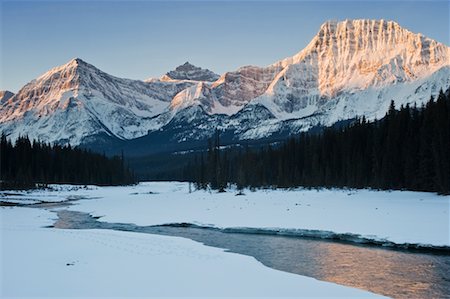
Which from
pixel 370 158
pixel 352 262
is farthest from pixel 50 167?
pixel 352 262

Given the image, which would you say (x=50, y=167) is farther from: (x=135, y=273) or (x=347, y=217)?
(x=135, y=273)

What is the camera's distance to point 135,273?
17.2 meters

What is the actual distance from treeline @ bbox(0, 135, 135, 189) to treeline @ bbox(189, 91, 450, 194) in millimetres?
38822

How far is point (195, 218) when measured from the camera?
42.3 metres

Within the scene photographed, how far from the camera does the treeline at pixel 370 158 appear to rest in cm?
5362

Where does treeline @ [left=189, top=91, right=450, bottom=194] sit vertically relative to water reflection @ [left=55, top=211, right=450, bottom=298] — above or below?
above

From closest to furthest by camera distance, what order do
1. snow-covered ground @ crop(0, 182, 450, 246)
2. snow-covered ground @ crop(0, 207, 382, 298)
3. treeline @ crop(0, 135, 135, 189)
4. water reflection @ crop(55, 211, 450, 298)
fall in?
snow-covered ground @ crop(0, 207, 382, 298) < water reflection @ crop(55, 211, 450, 298) < snow-covered ground @ crop(0, 182, 450, 246) < treeline @ crop(0, 135, 135, 189)

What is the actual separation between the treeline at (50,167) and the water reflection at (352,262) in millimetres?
73527

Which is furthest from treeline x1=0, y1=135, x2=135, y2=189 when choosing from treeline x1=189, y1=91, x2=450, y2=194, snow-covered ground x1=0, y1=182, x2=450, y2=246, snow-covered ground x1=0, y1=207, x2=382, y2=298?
snow-covered ground x1=0, y1=207, x2=382, y2=298

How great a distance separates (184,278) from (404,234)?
17.0 metres

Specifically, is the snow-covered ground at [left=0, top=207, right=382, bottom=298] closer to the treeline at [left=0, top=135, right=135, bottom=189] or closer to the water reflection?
the water reflection

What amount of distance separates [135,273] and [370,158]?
60253mm

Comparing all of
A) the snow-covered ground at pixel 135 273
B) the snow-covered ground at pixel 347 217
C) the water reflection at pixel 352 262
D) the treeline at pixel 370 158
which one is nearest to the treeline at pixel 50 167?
the treeline at pixel 370 158

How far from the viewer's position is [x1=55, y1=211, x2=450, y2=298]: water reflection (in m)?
18.0
